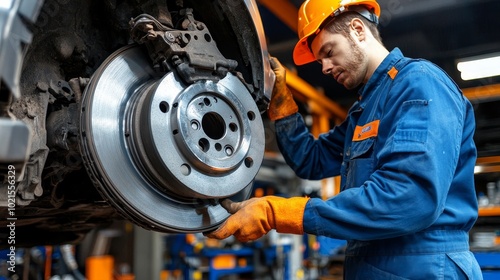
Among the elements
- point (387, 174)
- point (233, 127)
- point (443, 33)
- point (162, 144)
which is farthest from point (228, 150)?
point (443, 33)

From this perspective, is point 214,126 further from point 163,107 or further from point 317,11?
point 317,11

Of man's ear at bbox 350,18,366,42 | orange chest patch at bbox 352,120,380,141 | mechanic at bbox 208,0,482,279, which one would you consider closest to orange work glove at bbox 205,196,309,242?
mechanic at bbox 208,0,482,279

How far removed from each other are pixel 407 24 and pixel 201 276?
3203mm

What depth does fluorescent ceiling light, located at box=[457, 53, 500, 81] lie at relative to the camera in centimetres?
429

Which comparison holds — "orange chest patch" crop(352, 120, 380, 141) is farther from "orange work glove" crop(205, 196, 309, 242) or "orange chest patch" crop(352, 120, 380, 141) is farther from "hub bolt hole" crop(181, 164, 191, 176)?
"hub bolt hole" crop(181, 164, 191, 176)

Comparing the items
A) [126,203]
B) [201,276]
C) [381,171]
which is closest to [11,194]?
[126,203]

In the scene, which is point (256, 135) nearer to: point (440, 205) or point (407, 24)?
point (440, 205)

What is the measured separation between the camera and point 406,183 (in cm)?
107

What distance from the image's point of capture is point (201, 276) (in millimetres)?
5195

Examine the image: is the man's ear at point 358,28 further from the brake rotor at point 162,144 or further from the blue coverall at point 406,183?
the brake rotor at point 162,144

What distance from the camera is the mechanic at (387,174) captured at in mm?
1080

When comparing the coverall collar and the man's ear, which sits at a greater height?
the man's ear

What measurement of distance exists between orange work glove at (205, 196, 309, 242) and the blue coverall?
3 cm

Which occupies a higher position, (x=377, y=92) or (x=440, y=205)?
(x=377, y=92)
